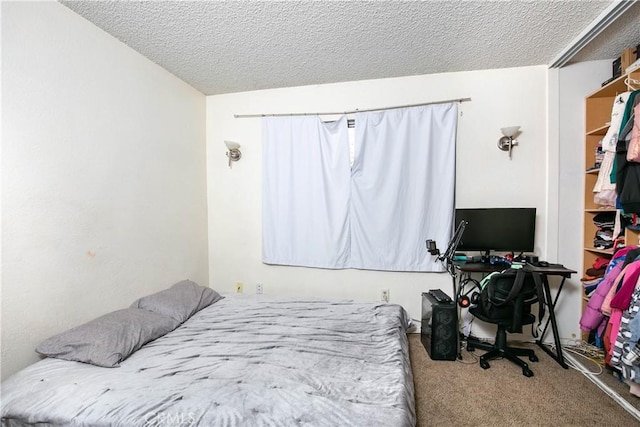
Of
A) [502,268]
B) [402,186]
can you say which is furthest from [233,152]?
[502,268]

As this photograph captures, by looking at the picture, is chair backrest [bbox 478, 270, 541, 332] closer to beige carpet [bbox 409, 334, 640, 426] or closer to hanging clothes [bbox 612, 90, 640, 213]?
beige carpet [bbox 409, 334, 640, 426]

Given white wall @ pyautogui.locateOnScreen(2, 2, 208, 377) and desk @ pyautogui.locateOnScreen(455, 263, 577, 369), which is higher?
white wall @ pyautogui.locateOnScreen(2, 2, 208, 377)

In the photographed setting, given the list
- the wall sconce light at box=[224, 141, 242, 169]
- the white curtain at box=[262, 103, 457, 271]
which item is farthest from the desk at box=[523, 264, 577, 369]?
the wall sconce light at box=[224, 141, 242, 169]

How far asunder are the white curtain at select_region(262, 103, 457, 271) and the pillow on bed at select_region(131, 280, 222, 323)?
0.82 meters

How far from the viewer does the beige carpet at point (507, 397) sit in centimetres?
157

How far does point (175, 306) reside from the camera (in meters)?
2.04

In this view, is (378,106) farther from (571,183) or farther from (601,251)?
(601,251)

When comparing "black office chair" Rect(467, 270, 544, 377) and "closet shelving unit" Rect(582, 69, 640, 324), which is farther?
"closet shelving unit" Rect(582, 69, 640, 324)

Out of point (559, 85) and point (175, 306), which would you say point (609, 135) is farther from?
point (175, 306)

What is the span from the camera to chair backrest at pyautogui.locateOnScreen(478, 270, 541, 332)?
6.52 ft

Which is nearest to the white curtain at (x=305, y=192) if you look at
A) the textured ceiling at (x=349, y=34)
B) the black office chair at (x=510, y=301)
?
the textured ceiling at (x=349, y=34)

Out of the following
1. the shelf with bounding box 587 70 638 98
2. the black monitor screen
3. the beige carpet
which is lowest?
the beige carpet

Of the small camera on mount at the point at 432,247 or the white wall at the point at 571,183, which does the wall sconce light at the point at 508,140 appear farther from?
the small camera on mount at the point at 432,247

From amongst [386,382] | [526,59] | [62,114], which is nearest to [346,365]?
[386,382]
